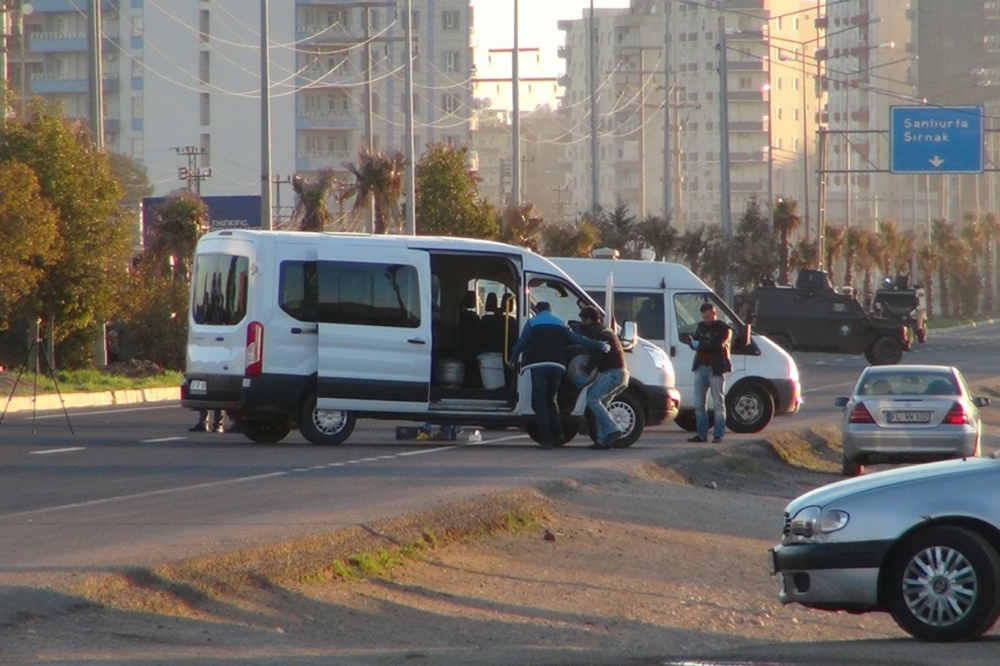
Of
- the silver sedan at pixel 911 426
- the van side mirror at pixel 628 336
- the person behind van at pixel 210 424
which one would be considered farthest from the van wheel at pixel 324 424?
the silver sedan at pixel 911 426

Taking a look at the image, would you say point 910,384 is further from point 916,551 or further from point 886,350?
point 886,350

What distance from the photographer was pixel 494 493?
1501 cm

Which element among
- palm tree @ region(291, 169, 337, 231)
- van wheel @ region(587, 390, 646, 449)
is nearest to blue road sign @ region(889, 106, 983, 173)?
palm tree @ region(291, 169, 337, 231)

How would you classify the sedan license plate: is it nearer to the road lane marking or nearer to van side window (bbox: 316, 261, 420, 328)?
the road lane marking

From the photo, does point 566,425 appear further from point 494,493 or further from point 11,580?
point 11,580

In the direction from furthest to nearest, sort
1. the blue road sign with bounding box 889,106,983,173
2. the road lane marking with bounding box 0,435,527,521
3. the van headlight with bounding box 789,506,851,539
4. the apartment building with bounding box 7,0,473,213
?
1. the apartment building with bounding box 7,0,473,213
2. the blue road sign with bounding box 889,106,983,173
3. the road lane marking with bounding box 0,435,527,521
4. the van headlight with bounding box 789,506,851,539

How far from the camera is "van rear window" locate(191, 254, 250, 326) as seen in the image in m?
20.2

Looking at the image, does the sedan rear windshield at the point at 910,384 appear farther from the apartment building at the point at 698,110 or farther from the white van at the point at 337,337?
the apartment building at the point at 698,110

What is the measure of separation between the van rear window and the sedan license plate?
25.7ft

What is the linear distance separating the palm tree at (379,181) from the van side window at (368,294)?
2963cm

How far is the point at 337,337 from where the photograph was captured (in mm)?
20078

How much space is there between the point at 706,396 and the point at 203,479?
7.92m

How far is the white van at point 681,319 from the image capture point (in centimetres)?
2455

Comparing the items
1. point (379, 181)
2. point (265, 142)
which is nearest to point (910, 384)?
point (265, 142)
